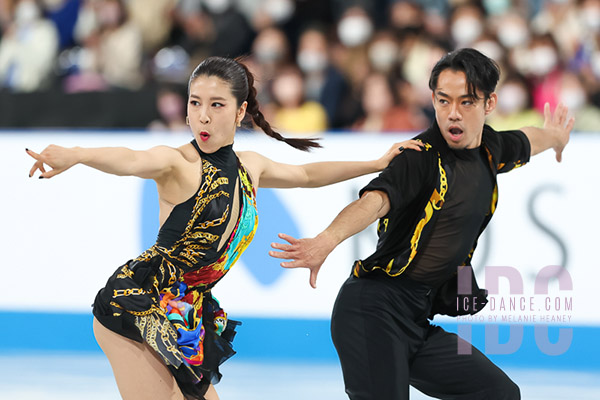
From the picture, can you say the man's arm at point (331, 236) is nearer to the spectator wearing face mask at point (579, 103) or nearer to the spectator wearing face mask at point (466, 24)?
the spectator wearing face mask at point (579, 103)

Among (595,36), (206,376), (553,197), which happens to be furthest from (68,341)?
(595,36)

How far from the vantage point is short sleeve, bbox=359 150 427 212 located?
3256mm

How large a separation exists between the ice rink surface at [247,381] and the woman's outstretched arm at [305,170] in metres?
1.61

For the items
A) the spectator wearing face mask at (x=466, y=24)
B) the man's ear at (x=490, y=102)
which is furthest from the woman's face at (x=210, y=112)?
the spectator wearing face mask at (x=466, y=24)

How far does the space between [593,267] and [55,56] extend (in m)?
4.91

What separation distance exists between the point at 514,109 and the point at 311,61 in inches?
69.4

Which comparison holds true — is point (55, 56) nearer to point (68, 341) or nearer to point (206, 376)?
point (68, 341)

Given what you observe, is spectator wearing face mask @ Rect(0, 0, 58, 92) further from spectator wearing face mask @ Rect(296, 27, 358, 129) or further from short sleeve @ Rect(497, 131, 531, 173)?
short sleeve @ Rect(497, 131, 531, 173)

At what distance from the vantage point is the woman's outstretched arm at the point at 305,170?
3656 millimetres

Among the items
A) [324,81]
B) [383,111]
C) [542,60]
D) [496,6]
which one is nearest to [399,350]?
[383,111]

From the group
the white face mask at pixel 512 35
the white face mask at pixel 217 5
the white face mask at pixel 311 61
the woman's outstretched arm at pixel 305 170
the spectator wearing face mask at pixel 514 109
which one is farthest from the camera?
the white face mask at pixel 217 5

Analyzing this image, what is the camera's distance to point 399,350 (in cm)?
330

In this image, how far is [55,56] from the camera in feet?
25.8

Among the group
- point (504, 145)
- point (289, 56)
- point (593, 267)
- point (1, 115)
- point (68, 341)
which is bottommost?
point (68, 341)
